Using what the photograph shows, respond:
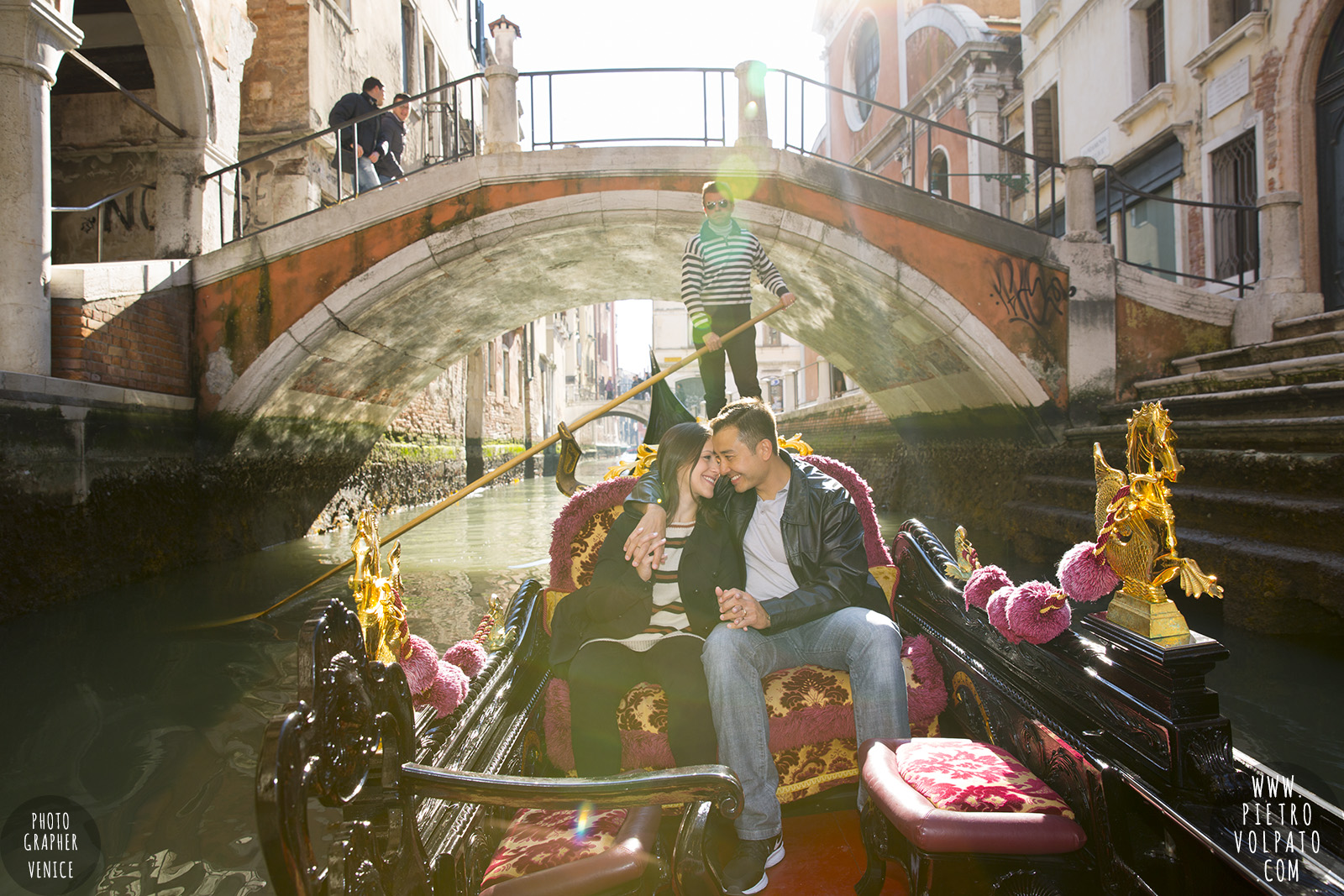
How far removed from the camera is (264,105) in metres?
8.19

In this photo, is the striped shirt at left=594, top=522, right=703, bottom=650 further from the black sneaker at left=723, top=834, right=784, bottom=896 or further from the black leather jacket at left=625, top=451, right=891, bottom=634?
the black sneaker at left=723, top=834, right=784, bottom=896

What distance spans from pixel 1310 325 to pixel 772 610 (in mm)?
5394

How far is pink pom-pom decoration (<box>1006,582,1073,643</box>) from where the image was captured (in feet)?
4.75

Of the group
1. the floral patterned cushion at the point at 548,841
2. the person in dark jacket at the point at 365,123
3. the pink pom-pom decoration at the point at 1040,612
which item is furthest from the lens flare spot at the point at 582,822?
the person in dark jacket at the point at 365,123

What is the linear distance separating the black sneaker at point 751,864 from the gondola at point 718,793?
57mm

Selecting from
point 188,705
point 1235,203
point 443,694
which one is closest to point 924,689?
point 443,694

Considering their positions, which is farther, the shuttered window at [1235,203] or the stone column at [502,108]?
the shuttered window at [1235,203]

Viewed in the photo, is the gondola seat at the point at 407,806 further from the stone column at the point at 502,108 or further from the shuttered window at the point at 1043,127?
the shuttered window at the point at 1043,127

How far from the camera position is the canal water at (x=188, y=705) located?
200 centimetres

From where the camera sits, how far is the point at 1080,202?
19.1ft

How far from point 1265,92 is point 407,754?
855cm

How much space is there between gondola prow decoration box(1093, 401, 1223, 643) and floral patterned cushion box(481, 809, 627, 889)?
90 centimetres

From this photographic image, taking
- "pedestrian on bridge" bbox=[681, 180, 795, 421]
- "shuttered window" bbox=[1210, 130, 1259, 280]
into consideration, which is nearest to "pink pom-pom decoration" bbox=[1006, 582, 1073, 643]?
"pedestrian on bridge" bbox=[681, 180, 795, 421]

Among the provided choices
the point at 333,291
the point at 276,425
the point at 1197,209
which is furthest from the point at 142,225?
the point at 1197,209
